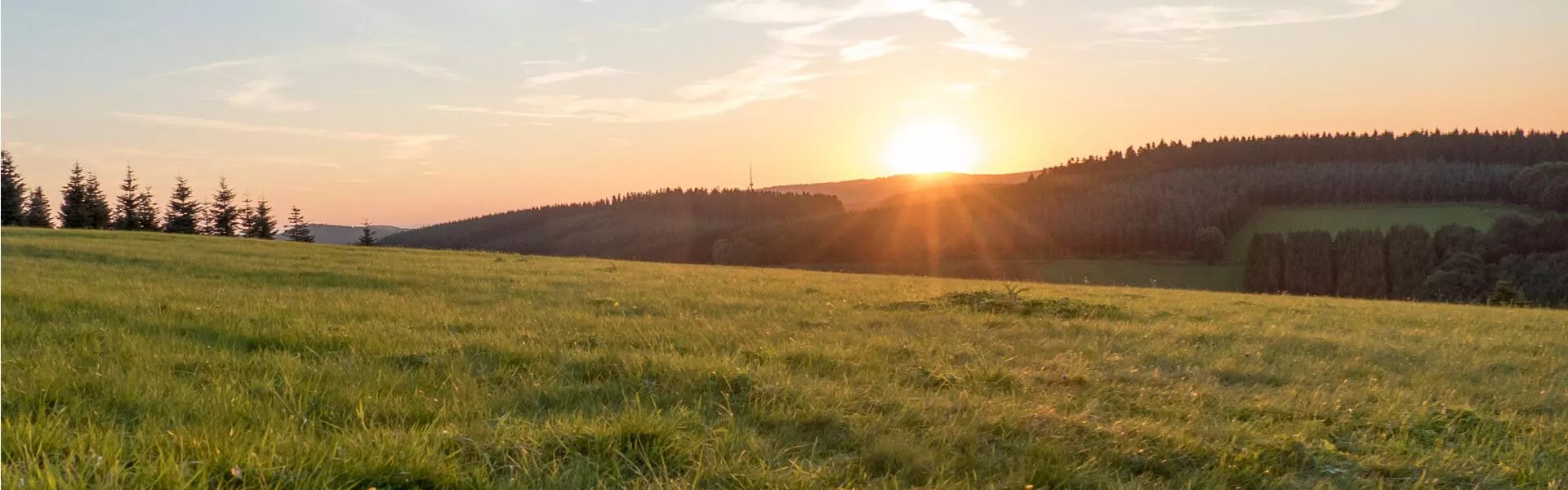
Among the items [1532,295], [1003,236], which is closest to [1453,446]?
[1532,295]

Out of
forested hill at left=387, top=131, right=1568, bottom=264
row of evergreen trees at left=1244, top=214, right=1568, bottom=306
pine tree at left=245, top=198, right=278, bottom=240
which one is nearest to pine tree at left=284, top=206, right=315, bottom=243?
pine tree at left=245, top=198, right=278, bottom=240

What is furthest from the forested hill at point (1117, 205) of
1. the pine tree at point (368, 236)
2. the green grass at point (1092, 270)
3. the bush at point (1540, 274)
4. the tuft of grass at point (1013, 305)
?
the tuft of grass at point (1013, 305)

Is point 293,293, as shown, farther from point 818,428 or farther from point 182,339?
point 818,428

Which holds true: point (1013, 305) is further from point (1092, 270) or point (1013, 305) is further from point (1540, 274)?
point (1092, 270)

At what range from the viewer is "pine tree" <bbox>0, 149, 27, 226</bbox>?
58.5 meters

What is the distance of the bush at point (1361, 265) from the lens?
103750 millimetres

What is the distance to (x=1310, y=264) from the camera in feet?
358

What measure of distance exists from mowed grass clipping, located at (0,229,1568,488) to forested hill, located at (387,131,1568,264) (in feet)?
385

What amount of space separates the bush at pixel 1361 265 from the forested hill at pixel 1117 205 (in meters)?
17.3

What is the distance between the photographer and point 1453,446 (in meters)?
5.52

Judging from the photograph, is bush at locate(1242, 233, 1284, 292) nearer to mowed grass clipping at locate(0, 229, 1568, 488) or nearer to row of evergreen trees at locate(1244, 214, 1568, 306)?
row of evergreen trees at locate(1244, 214, 1568, 306)

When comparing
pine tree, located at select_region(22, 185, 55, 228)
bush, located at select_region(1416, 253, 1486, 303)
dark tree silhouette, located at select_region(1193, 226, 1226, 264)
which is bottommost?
bush, located at select_region(1416, 253, 1486, 303)

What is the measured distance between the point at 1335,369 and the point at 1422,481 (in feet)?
15.1

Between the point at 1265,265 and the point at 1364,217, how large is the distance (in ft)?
107
